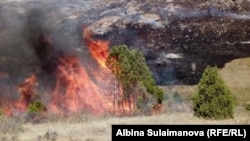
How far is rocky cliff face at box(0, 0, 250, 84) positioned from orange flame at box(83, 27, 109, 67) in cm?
113

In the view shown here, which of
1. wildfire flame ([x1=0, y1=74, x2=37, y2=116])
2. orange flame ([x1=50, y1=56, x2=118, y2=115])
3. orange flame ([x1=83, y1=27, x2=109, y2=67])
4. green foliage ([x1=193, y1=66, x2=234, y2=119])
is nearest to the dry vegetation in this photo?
A: green foliage ([x1=193, y1=66, x2=234, y2=119])

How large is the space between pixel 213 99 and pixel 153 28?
167ft

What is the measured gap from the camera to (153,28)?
255 feet

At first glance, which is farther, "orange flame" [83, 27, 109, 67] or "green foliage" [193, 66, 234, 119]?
"orange flame" [83, 27, 109, 67]

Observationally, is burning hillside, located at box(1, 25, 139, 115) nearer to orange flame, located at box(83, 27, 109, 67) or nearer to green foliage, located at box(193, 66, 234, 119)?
orange flame, located at box(83, 27, 109, 67)

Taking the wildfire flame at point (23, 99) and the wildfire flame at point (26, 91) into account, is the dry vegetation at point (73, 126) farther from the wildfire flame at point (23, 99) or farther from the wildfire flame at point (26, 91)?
the wildfire flame at point (26, 91)

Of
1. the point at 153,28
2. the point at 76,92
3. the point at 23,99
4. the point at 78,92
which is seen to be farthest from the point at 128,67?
the point at 153,28

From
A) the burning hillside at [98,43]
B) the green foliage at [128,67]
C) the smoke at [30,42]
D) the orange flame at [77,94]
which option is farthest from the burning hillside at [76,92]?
the green foliage at [128,67]

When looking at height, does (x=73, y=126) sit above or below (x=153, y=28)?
below

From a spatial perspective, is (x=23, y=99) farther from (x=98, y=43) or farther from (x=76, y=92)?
(x=98, y=43)

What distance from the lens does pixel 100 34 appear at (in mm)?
74250

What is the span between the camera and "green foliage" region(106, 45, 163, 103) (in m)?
39.4

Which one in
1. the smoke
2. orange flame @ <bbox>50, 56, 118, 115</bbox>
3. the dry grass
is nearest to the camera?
orange flame @ <bbox>50, 56, 118, 115</bbox>

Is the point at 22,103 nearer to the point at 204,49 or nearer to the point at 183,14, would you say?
the point at 204,49
